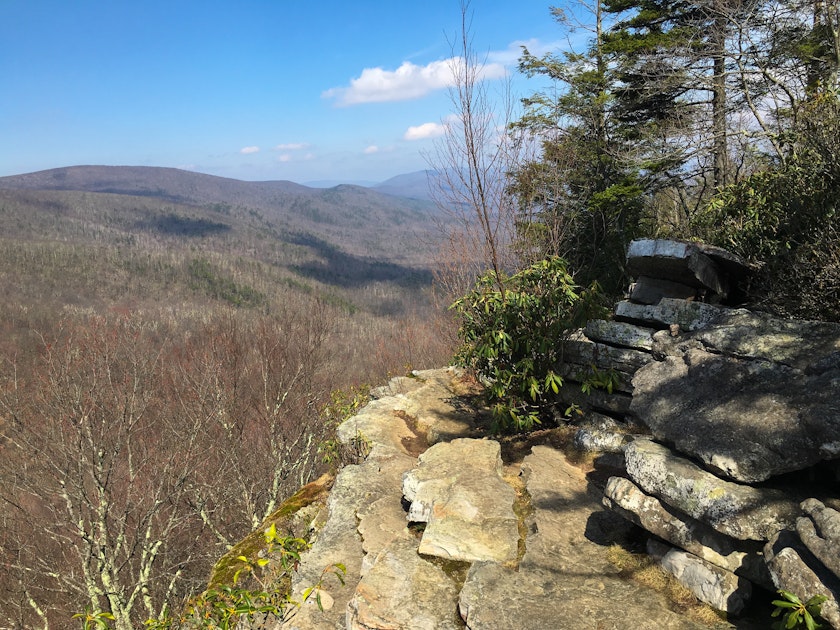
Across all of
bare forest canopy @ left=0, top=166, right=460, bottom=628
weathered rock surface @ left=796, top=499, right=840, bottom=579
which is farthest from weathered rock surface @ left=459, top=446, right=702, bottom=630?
bare forest canopy @ left=0, top=166, right=460, bottom=628

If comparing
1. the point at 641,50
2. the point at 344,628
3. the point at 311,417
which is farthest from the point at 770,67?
the point at 311,417

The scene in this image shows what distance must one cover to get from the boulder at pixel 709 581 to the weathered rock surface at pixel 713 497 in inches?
12.5

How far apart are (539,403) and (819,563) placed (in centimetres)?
434

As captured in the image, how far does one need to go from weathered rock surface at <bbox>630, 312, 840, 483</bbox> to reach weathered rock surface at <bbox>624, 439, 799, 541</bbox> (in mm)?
117

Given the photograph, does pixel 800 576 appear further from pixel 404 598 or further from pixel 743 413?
pixel 404 598

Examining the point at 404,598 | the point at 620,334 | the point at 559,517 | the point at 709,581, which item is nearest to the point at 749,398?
the point at 709,581

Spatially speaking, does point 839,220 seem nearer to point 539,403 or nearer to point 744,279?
point 744,279

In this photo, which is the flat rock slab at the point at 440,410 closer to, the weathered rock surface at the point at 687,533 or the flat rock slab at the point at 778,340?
the weathered rock surface at the point at 687,533

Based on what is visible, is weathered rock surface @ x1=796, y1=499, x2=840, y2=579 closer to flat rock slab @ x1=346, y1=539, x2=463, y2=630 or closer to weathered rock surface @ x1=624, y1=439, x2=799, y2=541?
weathered rock surface @ x1=624, y1=439, x2=799, y2=541

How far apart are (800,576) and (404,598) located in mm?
2556

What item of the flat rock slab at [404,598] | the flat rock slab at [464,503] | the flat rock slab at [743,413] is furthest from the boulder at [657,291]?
the flat rock slab at [404,598]

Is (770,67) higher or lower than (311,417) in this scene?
higher

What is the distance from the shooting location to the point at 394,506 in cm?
538

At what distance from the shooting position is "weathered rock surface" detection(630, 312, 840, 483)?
3.32 metres
